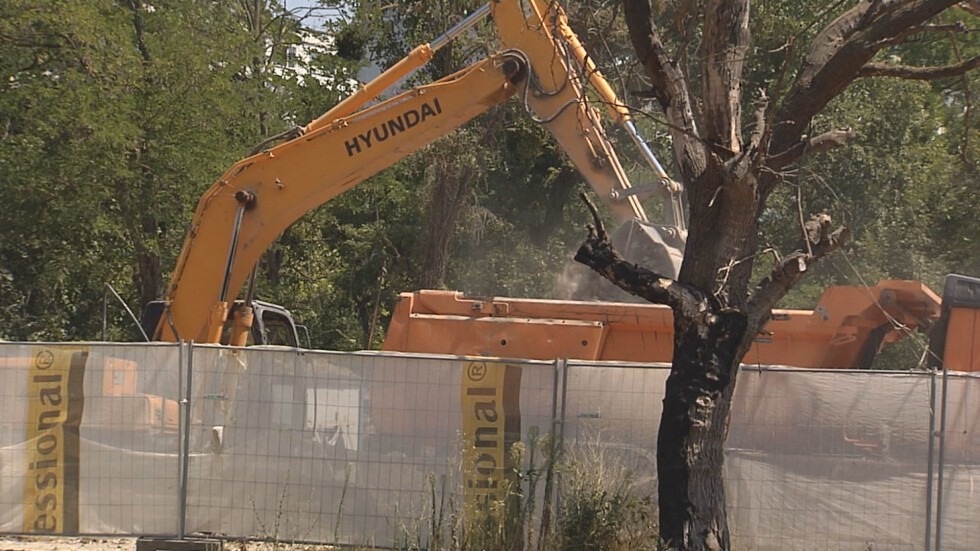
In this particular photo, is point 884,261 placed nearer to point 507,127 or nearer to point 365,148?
point 507,127

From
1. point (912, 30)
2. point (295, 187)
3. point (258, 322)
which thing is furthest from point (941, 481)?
point (258, 322)

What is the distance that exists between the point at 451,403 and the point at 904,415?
3.50 meters

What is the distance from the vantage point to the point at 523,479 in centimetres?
750

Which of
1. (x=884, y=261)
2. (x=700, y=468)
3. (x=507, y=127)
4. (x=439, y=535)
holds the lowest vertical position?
(x=439, y=535)

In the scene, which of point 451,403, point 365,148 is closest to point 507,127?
point 365,148

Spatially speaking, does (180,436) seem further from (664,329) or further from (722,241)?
(664,329)

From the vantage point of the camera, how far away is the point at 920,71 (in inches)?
277

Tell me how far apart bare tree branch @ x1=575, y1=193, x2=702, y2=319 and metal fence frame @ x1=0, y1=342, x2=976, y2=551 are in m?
1.65

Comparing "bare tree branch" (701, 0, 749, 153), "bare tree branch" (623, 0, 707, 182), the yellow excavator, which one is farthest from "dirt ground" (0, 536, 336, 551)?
"bare tree branch" (701, 0, 749, 153)

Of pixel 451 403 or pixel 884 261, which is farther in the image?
pixel 884 261

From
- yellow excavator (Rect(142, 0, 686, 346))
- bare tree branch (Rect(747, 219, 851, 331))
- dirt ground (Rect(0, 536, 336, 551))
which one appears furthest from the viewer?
yellow excavator (Rect(142, 0, 686, 346))

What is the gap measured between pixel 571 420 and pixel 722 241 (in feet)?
6.97

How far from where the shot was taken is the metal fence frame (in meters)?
8.07

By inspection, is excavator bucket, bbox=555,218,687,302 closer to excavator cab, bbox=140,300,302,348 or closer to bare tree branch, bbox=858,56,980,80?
excavator cab, bbox=140,300,302,348
